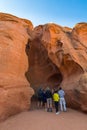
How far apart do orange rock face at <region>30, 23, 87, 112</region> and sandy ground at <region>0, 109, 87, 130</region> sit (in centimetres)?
173

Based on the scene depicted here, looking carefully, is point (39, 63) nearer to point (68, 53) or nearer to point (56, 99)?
point (68, 53)

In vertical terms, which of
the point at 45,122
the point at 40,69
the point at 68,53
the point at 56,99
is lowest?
the point at 45,122

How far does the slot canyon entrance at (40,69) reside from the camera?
17.4 metres

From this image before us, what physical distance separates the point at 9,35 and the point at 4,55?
6.35 ft

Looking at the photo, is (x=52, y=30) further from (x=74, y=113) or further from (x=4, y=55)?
(x=74, y=113)

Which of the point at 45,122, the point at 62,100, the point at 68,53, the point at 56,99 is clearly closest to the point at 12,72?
the point at 56,99

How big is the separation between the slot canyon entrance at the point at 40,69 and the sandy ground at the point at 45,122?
622cm

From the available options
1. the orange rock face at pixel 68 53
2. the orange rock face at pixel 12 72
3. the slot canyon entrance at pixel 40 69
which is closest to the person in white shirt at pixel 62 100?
the orange rock face at pixel 68 53

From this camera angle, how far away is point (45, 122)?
387 inches

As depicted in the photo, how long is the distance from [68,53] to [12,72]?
15.4ft

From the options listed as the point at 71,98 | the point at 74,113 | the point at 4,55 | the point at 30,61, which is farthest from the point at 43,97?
the point at 30,61

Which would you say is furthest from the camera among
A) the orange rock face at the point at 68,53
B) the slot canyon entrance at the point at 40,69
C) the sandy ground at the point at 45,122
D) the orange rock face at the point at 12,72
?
the slot canyon entrance at the point at 40,69

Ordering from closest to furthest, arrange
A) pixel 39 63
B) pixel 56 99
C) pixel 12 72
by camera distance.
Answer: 1. pixel 56 99
2. pixel 12 72
3. pixel 39 63

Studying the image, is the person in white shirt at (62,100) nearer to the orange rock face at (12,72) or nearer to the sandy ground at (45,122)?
the sandy ground at (45,122)
